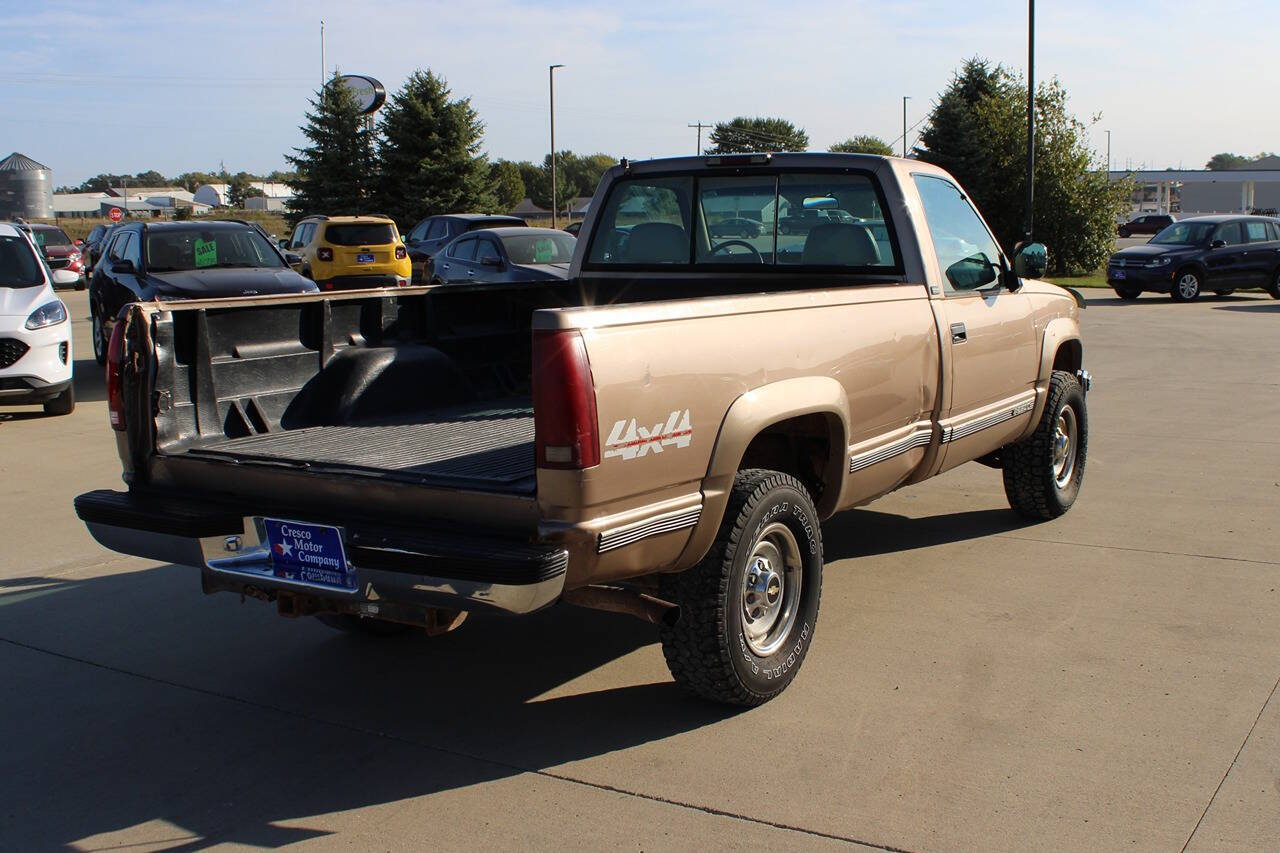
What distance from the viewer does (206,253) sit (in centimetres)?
1380

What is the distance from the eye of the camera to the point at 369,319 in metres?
5.34

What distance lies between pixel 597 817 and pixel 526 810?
226 millimetres

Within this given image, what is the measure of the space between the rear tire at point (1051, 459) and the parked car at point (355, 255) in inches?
637

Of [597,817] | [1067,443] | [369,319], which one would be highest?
[369,319]

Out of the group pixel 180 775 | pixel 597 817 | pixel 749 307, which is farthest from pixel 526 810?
pixel 749 307

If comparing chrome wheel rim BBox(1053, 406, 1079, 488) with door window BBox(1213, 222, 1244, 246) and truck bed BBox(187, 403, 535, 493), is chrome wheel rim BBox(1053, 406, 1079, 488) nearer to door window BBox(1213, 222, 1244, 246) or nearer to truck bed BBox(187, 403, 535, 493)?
truck bed BBox(187, 403, 535, 493)

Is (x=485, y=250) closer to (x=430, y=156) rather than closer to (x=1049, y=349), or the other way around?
(x=1049, y=349)

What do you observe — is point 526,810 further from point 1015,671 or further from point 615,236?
point 615,236

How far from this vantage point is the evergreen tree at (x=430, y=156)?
141 feet

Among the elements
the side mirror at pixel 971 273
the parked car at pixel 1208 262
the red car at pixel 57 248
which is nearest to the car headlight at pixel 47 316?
the side mirror at pixel 971 273

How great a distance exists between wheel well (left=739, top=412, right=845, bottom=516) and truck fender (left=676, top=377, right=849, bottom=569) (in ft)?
0.37

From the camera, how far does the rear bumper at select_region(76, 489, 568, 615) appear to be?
3.49 m

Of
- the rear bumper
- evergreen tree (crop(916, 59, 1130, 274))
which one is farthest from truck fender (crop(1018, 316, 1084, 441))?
evergreen tree (crop(916, 59, 1130, 274))

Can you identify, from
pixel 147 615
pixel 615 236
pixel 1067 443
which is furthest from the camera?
pixel 1067 443
